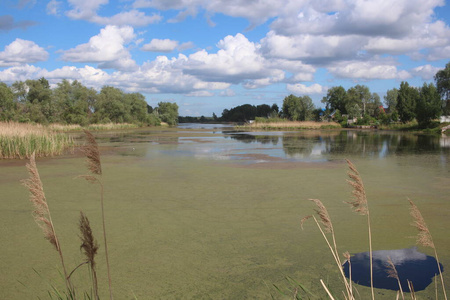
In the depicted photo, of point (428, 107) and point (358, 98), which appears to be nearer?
point (428, 107)

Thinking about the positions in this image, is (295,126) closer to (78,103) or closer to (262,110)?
(78,103)

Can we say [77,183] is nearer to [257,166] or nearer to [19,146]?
[257,166]

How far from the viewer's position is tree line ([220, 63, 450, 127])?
40594mm

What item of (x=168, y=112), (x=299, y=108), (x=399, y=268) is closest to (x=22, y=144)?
(x=399, y=268)

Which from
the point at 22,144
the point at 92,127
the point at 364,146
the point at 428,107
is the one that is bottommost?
the point at 364,146

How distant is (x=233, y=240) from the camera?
464cm

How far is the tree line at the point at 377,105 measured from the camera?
4059 centimetres

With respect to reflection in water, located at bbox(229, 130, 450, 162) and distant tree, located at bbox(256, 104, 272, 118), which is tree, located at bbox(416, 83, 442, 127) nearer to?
reflection in water, located at bbox(229, 130, 450, 162)

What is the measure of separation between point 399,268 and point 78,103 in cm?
5413

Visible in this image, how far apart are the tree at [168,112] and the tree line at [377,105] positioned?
75.1 ft

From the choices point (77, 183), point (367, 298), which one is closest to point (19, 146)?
point (77, 183)

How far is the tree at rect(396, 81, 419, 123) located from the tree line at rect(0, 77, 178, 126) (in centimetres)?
4164

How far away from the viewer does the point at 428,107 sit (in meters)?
38.7

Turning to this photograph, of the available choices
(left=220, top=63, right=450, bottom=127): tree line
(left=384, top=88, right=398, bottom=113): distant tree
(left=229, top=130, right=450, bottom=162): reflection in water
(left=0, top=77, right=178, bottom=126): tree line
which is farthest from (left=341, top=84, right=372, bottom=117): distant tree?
(left=229, top=130, right=450, bottom=162): reflection in water
